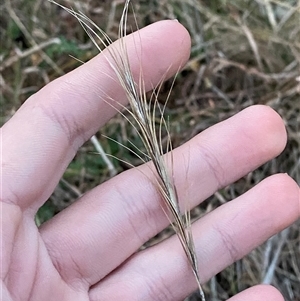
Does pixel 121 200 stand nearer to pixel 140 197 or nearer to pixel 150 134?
pixel 140 197

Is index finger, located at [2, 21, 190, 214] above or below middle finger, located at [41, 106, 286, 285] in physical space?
above

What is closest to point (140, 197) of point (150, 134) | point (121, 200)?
point (121, 200)

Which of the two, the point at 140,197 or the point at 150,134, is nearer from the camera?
the point at 150,134

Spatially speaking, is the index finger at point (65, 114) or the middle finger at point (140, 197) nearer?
the index finger at point (65, 114)

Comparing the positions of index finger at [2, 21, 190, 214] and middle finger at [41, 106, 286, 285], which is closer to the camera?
index finger at [2, 21, 190, 214]

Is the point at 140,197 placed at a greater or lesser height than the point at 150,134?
lesser

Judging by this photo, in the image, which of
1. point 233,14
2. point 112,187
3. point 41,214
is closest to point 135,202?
point 112,187
